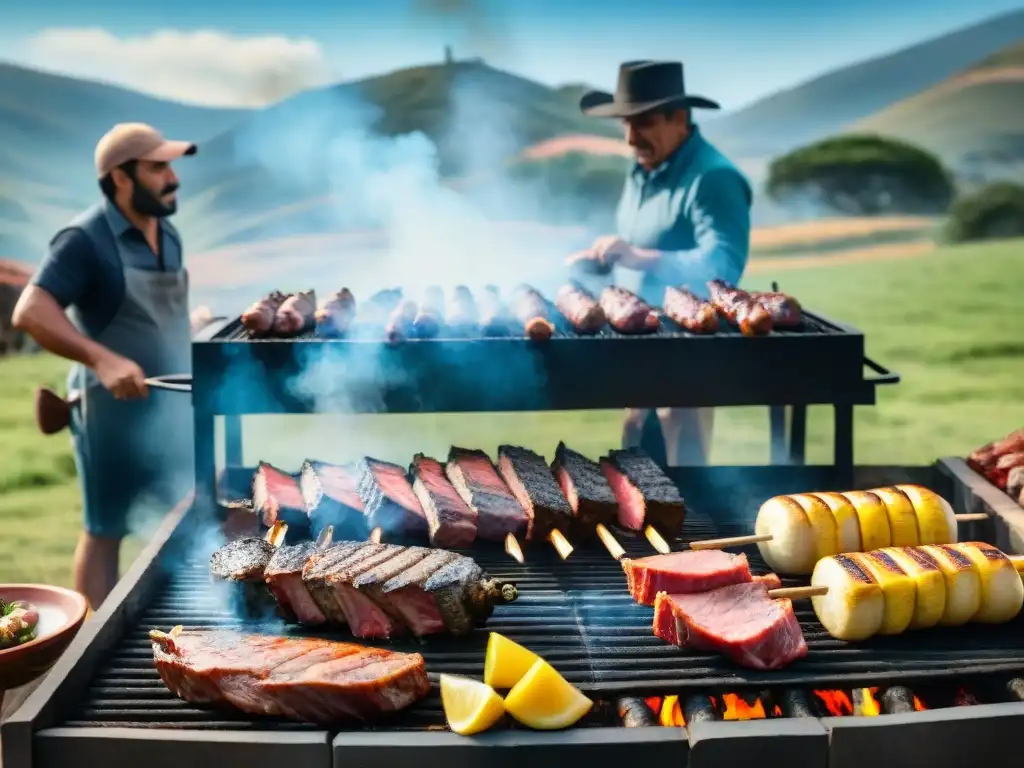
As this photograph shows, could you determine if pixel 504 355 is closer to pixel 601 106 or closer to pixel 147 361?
pixel 147 361

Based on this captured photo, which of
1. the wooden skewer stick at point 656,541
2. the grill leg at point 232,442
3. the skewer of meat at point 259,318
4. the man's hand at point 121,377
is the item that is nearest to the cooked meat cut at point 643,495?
the wooden skewer stick at point 656,541

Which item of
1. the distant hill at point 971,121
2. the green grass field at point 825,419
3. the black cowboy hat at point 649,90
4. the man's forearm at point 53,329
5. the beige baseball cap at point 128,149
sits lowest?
the green grass field at point 825,419

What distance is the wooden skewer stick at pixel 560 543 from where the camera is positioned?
377 cm

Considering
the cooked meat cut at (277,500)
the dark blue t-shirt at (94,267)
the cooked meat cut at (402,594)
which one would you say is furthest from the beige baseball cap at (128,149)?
the cooked meat cut at (402,594)

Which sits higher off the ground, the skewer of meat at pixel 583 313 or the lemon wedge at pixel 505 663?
the skewer of meat at pixel 583 313

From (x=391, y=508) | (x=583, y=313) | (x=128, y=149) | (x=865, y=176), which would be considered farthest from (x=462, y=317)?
(x=865, y=176)

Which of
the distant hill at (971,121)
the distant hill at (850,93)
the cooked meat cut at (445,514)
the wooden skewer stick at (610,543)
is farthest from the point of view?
the distant hill at (971,121)

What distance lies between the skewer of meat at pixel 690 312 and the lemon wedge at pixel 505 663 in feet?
6.47

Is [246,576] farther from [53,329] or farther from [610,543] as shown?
[53,329]

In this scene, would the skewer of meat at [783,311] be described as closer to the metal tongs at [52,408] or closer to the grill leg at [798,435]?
the grill leg at [798,435]

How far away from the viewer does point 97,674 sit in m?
3.13

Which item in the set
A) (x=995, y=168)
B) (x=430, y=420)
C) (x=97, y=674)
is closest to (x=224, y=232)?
(x=430, y=420)

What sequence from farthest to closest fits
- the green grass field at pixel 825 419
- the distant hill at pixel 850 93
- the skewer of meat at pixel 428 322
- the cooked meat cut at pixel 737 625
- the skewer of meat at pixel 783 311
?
the distant hill at pixel 850 93 < the green grass field at pixel 825 419 < the skewer of meat at pixel 783 311 < the skewer of meat at pixel 428 322 < the cooked meat cut at pixel 737 625

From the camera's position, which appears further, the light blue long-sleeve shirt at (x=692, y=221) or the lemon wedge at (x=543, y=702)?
the light blue long-sleeve shirt at (x=692, y=221)
